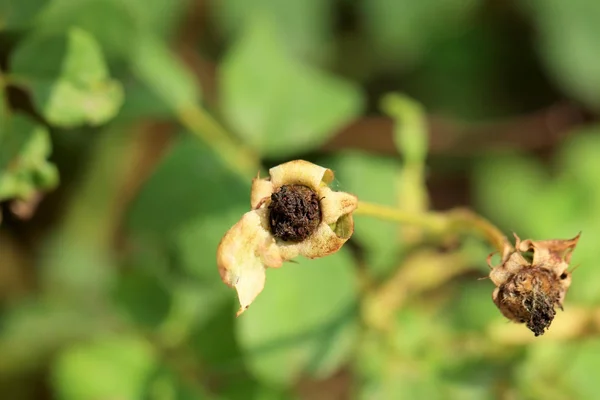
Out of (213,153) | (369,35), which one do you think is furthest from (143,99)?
(369,35)

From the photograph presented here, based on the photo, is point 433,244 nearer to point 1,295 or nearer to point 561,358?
point 561,358

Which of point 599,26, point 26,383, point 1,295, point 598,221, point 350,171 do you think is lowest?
point 26,383

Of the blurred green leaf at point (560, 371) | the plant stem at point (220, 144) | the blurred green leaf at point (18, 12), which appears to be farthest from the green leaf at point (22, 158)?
the blurred green leaf at point (560, 371)

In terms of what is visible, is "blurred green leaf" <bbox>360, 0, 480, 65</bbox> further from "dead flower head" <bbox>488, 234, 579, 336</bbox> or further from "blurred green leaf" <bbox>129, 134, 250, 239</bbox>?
"dead flower head" <bbox>488, 234, 579, 336</bbox>

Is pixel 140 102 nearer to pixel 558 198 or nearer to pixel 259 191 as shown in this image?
pixel 259 191

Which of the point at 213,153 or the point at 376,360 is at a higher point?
the point at 213,153

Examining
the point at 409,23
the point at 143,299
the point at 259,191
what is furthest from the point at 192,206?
the point at 409,23

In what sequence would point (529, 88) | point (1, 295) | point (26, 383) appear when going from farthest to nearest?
point (529, 88) → point (1, 295) → point (26, 383)
